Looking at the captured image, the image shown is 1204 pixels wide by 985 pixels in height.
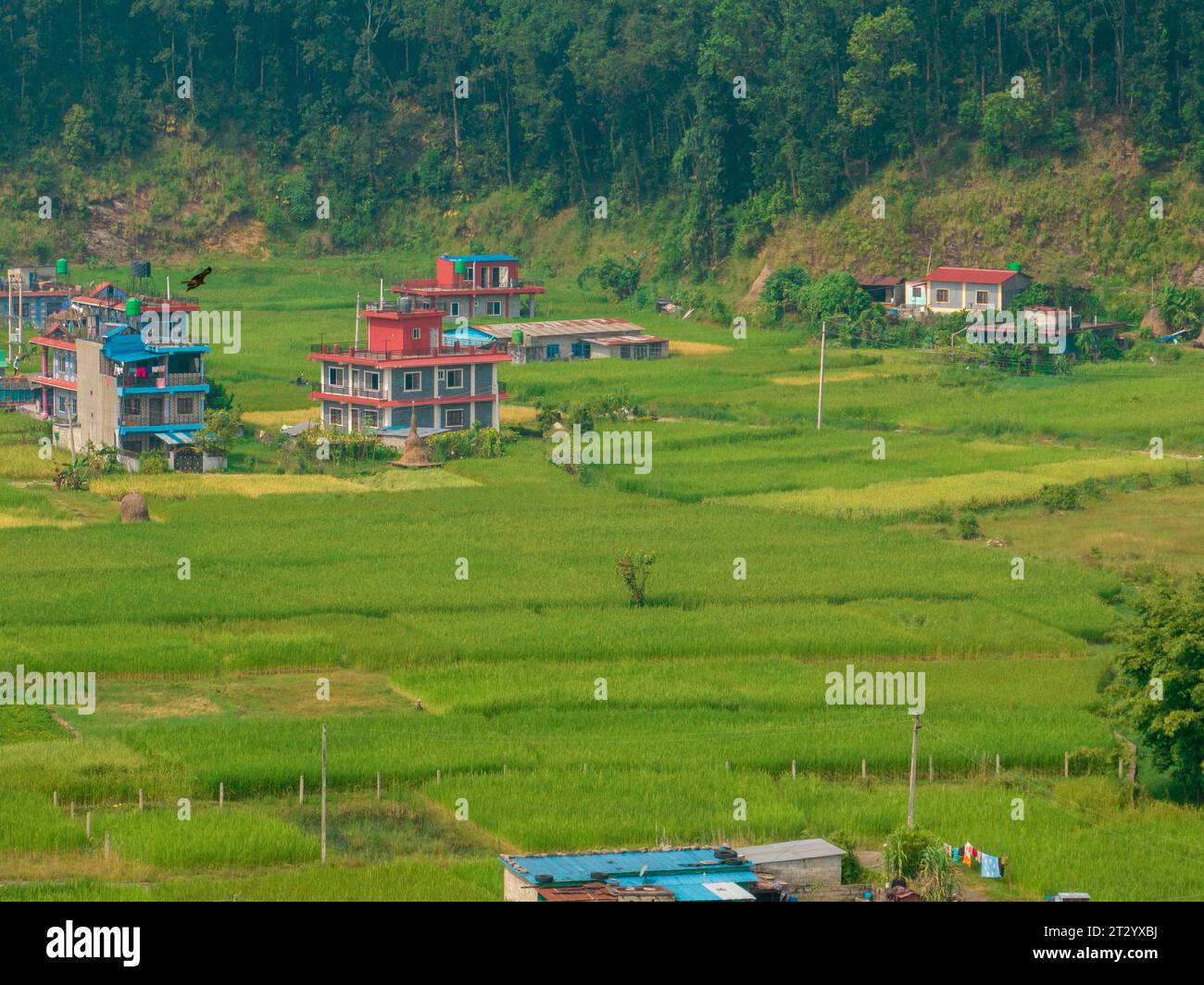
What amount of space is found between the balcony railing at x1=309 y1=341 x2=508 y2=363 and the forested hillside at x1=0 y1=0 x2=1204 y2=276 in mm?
33310

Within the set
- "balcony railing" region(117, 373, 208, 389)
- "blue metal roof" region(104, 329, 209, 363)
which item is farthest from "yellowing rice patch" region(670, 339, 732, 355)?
"blue metal roof" region(104, 329, 209, 363)

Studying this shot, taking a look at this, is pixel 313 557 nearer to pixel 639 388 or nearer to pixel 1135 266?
pixel 639 388

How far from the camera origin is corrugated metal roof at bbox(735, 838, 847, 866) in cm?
2711

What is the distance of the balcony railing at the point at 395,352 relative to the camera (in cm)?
6425

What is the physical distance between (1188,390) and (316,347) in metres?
27.8

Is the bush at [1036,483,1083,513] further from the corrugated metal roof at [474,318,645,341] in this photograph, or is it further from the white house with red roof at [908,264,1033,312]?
the corrugated metal roof at [474,318,645,341]

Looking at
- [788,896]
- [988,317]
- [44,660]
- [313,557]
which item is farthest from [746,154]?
[788,896]

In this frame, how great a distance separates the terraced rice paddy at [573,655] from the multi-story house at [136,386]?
88.8 inches

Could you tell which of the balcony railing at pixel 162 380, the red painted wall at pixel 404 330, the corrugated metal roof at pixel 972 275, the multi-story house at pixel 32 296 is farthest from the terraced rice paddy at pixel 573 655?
the multi-story house at pixel 32 296

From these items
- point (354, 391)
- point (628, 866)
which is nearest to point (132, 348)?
point (354, 391)

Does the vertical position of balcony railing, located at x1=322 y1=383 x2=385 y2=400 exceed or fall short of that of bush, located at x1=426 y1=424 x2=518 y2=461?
it exceeds it

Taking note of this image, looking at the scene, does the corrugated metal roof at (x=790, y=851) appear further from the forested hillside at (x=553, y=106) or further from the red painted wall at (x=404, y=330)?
the forested hillside at (x=553, y=106)

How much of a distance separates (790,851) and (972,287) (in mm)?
59344

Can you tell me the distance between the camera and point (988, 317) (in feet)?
269
